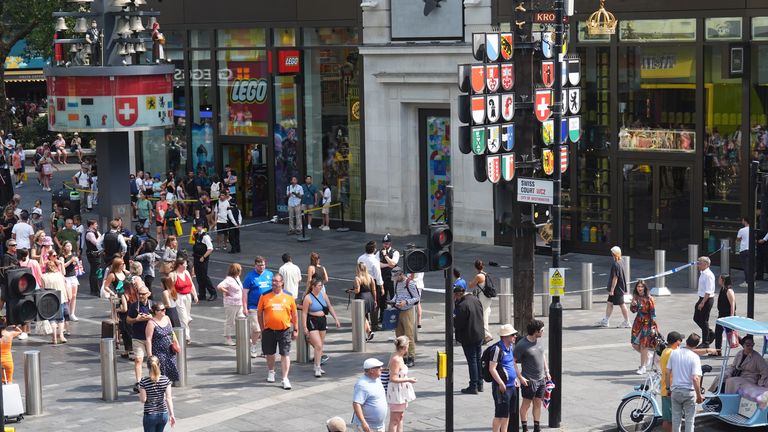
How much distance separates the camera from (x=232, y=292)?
73.5ft

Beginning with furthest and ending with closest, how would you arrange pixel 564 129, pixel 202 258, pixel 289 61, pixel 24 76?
pixel 24 76 < pixel 289 61 < pixel 202 258 < pixel 564 129

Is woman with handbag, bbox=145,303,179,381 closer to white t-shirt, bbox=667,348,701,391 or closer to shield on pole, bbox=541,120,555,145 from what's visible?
shield on pole, bbox=541,120,555,145

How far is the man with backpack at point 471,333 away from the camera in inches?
759

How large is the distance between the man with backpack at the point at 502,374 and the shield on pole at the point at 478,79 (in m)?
4.31

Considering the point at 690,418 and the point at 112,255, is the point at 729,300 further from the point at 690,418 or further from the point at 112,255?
the point at 112,255

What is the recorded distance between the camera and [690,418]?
16547 mm

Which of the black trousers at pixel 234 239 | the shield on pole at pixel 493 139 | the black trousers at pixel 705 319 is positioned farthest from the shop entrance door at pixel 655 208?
the shield on pole at pixel 493 139

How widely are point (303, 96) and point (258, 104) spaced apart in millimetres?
1772

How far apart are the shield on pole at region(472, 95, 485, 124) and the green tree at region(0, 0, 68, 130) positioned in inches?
1324

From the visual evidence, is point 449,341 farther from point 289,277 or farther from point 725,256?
point 725,256

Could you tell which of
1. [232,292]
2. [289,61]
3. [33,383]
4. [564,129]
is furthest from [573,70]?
[289,61]

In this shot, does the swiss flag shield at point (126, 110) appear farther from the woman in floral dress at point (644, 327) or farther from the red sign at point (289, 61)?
the woman in floral dress at point (644, 327)

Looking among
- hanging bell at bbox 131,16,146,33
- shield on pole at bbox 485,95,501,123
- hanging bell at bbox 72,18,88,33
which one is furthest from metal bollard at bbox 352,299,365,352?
hanging bell at bbox 72,18,88,33

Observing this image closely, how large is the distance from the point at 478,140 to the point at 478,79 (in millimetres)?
886
